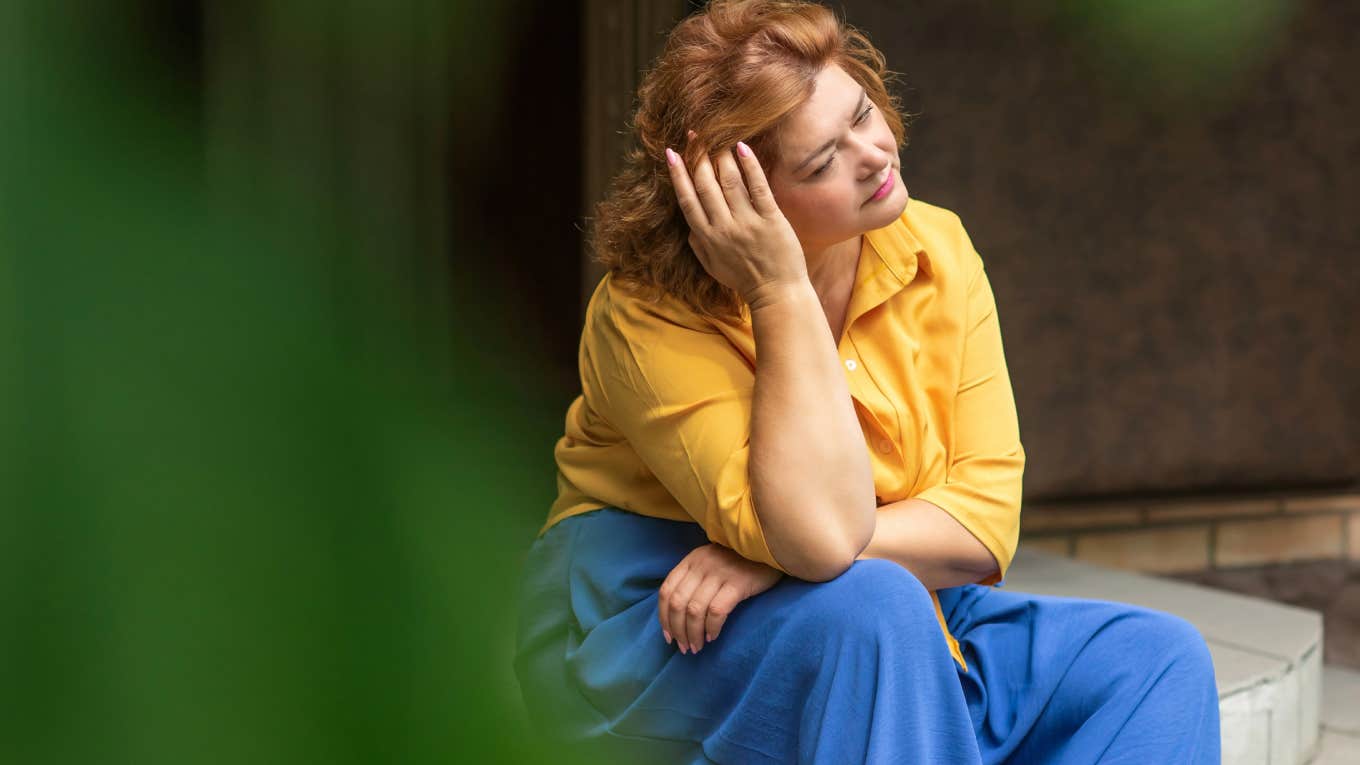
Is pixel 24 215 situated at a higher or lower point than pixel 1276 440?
higher

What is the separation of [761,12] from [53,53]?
1.44m

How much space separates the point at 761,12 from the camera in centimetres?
157

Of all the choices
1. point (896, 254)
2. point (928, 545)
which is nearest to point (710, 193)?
point (896, 254)

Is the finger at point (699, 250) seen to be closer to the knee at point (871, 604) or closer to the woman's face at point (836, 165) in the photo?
the woman's face at point (836, 165)

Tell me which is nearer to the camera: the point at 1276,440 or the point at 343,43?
the point at 343,43

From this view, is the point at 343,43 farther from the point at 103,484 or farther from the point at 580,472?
the point at 580,472

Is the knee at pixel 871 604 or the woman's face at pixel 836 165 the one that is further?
the woman's face at pixel 836 165

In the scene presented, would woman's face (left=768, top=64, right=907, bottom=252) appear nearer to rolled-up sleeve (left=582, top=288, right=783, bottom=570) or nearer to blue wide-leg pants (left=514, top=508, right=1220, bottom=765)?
rolled-up sleeve (left=582, top=288, right=783, bottom=570)

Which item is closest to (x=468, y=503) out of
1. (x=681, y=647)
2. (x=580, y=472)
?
(x=681, y=647)

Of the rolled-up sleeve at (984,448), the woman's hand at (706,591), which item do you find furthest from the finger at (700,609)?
the rolled-up sleeve at (984,448)

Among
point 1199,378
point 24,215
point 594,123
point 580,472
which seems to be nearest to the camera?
point 24,215

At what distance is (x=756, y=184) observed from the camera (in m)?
1.42

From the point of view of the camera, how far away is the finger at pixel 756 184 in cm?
141

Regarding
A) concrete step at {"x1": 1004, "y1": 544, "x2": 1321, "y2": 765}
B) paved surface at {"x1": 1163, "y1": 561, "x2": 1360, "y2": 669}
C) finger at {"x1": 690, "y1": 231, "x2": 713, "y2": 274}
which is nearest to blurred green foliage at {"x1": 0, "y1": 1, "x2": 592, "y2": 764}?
finger at {"x1": 690, "y1": 231, "x2": 713, "y2": 274}
